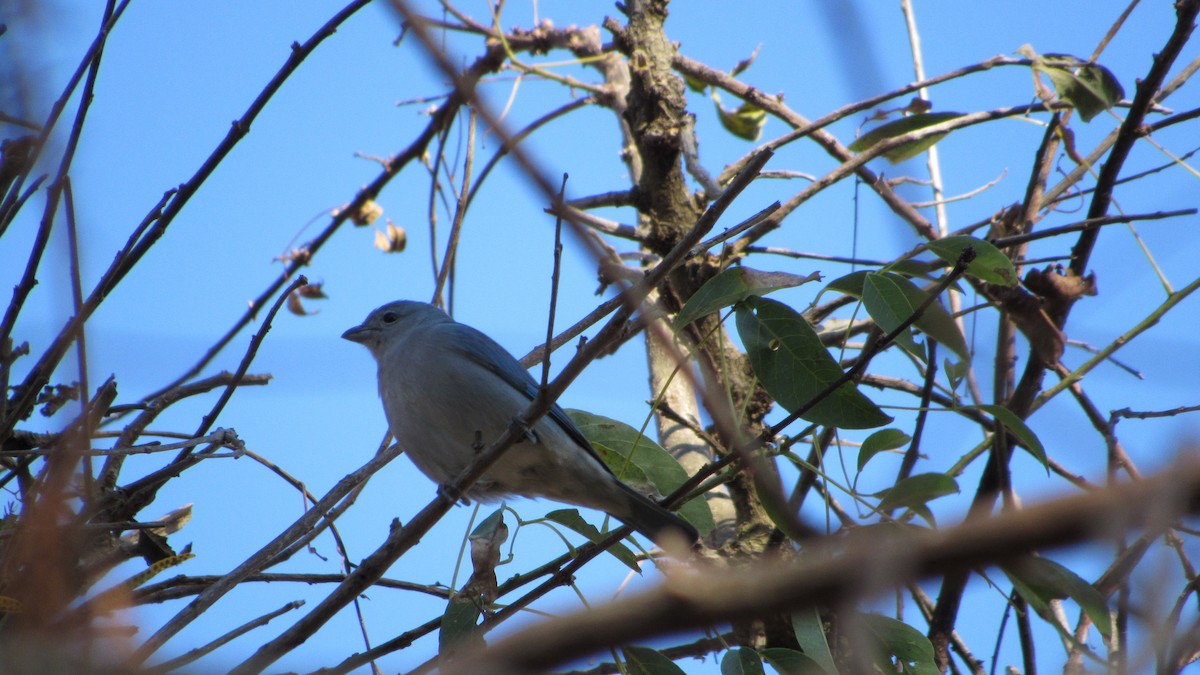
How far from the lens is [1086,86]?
15.7ft

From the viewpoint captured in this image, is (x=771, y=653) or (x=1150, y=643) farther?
(x=771, y=653)

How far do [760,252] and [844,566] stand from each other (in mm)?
4550

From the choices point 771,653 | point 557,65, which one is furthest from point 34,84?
point 557,65

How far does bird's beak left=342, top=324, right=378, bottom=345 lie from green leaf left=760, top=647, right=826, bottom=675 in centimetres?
394

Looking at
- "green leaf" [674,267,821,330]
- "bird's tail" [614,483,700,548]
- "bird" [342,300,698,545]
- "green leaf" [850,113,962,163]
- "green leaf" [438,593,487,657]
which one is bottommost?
"green leaf" [438,593,487,657]

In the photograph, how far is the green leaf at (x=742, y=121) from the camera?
6.71 meters

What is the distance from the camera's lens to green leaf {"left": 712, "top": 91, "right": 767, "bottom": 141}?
22.0ft

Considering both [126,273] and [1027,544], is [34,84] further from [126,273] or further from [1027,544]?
[1027,544]

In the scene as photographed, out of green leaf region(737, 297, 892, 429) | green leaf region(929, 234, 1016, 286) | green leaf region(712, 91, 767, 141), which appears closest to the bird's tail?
green leaf region(737, 297, 892, 429)

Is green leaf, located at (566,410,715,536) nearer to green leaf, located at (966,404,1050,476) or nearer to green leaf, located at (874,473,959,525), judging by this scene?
green leaf, located at (874,473,959,525)

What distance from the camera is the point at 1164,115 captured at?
4961mm

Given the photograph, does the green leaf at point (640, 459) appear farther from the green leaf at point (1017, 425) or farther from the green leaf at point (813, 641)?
the green leaf at point (1017, 425)

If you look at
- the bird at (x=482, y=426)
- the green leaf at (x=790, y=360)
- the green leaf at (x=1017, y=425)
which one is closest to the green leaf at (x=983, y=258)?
the green leaf at (x=1017, y=425)

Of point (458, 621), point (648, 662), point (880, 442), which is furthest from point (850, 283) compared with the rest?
point (458, 621)
